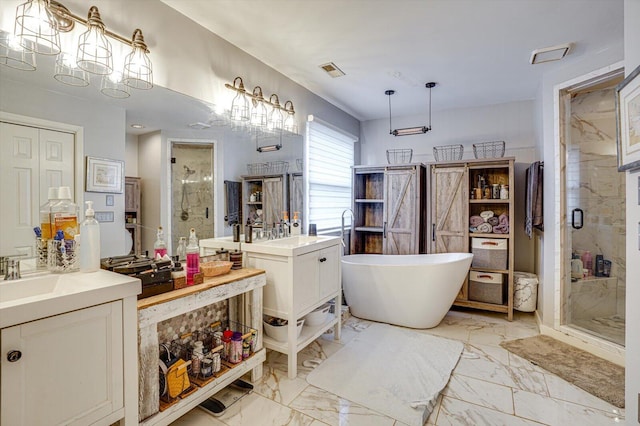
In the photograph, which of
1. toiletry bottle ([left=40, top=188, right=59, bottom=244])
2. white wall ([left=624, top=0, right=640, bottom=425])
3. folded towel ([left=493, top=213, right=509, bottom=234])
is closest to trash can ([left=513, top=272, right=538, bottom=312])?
folded towel ([left=493, top=213, right=509, bottom=234])

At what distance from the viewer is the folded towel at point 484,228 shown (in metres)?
3.60

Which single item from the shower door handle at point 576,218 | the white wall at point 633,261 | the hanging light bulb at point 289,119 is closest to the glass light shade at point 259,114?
the hanging light bulb at point 289,119

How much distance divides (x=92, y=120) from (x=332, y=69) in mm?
2040

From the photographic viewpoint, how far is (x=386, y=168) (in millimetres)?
4090

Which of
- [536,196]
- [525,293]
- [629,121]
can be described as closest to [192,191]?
[629,121]

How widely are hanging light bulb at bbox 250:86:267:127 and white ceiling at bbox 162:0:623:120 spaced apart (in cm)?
34

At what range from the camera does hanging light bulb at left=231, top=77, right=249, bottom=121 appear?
2.41 m

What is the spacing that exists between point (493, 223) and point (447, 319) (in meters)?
1.26

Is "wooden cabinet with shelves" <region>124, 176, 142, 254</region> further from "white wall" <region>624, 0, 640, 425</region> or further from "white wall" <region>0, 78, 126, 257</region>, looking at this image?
"white wall" <region>624, 0, 640, 425</region>

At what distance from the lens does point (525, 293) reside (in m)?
3.44

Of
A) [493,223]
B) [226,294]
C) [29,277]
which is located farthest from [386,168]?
[29,277]

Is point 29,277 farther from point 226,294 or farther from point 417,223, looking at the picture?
point 417,223

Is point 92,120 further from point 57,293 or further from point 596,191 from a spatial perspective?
point 596,191

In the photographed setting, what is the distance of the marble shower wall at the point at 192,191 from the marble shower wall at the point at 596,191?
327 centimetres
